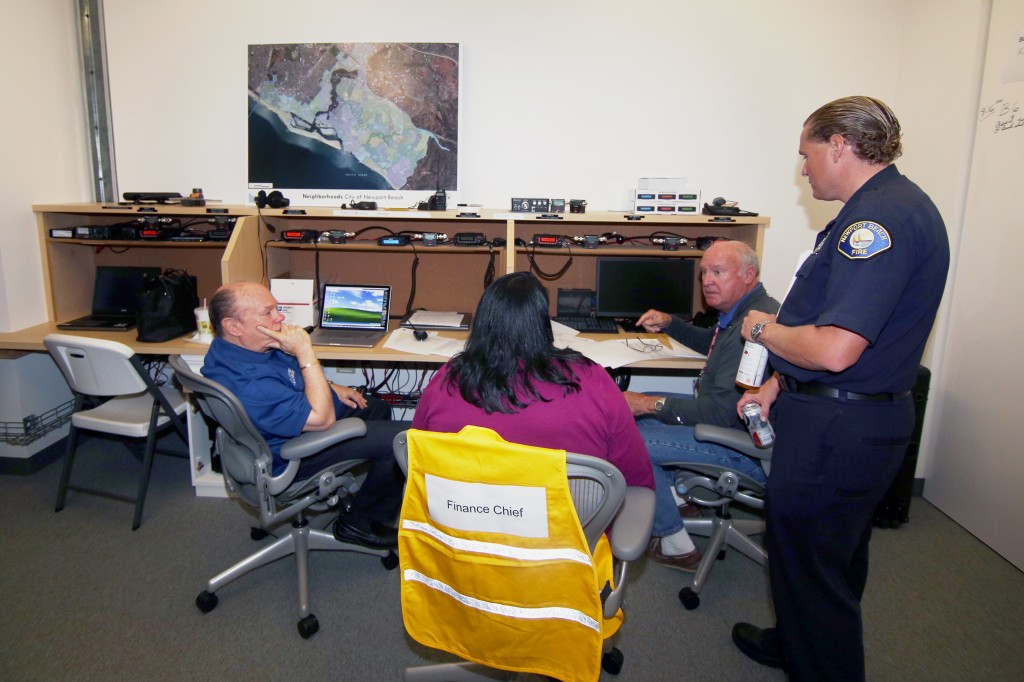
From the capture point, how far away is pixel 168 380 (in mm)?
3275

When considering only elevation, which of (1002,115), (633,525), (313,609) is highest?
(1002,115)

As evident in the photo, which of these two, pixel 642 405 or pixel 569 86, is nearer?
pixel 642 405

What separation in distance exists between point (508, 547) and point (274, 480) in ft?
3.03

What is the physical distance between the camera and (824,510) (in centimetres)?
144

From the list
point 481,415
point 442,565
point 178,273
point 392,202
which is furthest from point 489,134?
point 442,565

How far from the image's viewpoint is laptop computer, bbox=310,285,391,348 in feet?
9.12

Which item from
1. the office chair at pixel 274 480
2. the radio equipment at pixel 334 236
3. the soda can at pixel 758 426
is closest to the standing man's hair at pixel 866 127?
the soda can at pixel 758 426

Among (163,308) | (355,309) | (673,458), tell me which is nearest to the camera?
(673,458)

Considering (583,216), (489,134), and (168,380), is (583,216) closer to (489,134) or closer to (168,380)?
(489,134)

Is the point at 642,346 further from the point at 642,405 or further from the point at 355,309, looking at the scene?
the point at 355,309

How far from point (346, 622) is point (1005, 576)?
2.29 m

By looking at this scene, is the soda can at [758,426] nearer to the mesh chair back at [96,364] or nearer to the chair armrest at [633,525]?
the chair armrest at [633,525]

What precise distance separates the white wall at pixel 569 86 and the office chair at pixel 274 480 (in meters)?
1.57

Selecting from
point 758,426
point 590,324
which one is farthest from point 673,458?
point 590,324
